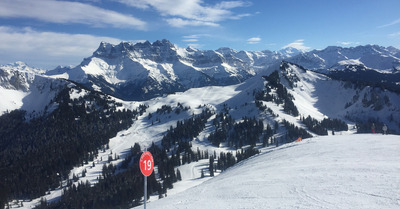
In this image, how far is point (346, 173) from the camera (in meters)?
19.3

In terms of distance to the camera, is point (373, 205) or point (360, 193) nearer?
point (373, 205)

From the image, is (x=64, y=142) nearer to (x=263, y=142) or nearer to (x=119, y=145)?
(x=119, y=145)

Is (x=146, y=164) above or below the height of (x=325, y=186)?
above

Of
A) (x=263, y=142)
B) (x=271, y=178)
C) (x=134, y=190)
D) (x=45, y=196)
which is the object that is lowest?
(x=45, y=196)

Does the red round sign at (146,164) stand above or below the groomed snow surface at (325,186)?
above

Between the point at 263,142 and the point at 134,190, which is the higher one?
the point at 263,142

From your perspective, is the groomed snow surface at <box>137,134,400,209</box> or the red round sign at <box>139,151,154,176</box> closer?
the groomed snow surface at <box>137,134,400,209</box>

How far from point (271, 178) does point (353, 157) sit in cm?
952

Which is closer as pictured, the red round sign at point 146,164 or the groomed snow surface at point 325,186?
the groomed snow surface at point 325,186

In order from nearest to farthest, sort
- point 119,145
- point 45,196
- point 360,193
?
point 360,193 → point 45,196 → point 119,145

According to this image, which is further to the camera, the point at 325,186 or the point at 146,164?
the point at 325,186

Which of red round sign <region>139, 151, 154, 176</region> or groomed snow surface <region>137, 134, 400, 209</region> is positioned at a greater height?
red round sign <region>139, 151, 154, 176</region>

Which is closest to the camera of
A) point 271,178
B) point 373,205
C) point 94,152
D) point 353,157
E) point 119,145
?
point 373,205

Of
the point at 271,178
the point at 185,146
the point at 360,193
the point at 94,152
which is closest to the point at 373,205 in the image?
the point at 360,193
